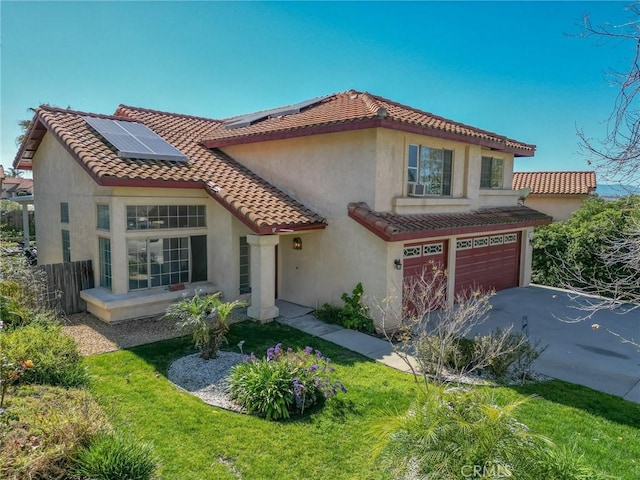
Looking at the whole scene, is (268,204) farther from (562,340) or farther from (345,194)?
(562,340)

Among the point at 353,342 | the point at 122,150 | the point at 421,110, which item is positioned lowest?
the point at 353,342

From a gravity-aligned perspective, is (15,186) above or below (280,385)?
above

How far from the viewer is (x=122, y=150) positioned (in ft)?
42.3

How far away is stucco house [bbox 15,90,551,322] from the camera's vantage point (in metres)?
12.2

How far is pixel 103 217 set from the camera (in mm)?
12672

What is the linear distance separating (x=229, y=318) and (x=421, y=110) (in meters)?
10.9

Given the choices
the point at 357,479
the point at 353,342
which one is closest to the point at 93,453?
the point at 357,479

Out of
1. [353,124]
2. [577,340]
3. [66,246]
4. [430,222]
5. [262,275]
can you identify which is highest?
[353,124]

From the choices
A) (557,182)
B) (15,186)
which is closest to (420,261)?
(557,182)

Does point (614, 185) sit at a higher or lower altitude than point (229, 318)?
higher

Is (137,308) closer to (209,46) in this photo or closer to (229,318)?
(229,318)

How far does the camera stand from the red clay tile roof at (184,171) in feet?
38.9

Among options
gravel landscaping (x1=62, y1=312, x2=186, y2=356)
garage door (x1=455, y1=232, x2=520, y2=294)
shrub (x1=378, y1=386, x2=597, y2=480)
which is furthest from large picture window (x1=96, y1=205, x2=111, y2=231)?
garage door (x1=455, y1=232, x2=520, y2=294)

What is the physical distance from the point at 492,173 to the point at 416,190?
625cm
